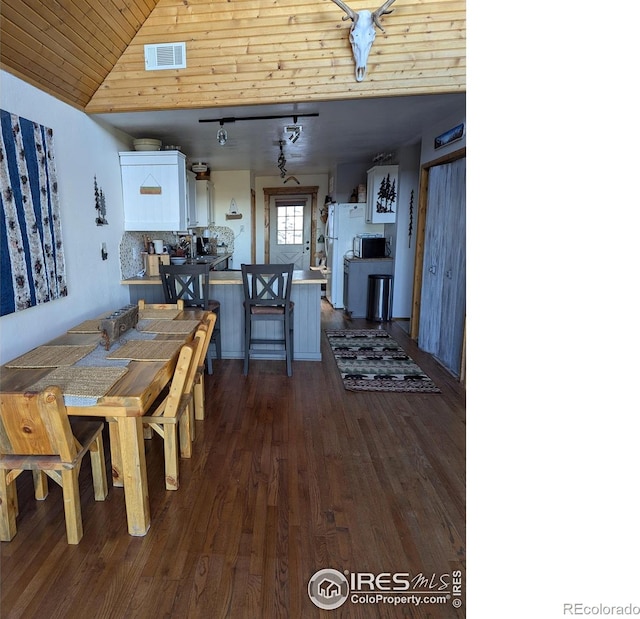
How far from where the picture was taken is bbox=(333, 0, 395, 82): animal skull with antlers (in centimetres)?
259

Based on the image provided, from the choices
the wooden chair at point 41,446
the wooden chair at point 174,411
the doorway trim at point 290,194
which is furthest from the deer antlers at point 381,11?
the doorway trim at point 290,194

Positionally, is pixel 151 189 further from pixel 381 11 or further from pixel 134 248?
pixel 381 11

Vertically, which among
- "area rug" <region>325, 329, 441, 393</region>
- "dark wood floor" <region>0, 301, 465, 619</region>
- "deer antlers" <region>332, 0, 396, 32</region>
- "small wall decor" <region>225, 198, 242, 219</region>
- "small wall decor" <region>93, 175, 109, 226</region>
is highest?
"deer antlers" <region>332, 0, 396, 32</region>

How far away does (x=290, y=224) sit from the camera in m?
8.57

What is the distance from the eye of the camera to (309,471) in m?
2.30

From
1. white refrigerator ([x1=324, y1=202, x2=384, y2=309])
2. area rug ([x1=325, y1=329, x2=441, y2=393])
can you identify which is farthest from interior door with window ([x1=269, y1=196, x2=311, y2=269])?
area rug ([x1=325, y1=329, x2=441, y2=393])

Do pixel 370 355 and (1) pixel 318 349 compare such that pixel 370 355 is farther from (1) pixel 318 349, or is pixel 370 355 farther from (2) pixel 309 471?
(2) pixel 309 471

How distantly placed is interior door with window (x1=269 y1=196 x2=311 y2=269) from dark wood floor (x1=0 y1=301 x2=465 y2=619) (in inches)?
240

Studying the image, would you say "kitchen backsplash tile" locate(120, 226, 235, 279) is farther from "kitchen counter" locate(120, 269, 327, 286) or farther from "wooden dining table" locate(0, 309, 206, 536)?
"wooden dining table" locate(0, 309, 206, 536)

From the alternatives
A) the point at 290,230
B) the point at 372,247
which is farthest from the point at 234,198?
the point at 372,247

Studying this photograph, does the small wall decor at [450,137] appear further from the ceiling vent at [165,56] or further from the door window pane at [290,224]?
the door window pane at [290,224]

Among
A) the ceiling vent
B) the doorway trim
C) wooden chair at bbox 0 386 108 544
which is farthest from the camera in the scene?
the doorway trim
